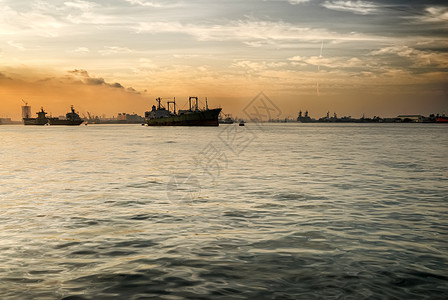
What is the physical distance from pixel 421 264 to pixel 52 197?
51.1 feet

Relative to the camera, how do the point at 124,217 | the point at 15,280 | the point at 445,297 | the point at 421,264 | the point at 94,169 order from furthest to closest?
1. the point at 94,169
2. the point at 124,217
3. the point at 421,264
4. the point at 15,280
5. the point at 445,297

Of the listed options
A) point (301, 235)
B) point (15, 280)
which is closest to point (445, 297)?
point (301, 235)

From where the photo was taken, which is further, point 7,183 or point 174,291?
point 7,183

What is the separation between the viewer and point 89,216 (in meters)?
14.2

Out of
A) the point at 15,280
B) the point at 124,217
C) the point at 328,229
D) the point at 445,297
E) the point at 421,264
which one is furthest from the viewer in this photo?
the point at 124,217

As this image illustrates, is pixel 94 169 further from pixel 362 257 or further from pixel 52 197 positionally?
pixel 362 257

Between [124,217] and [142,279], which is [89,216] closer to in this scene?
[124,217]

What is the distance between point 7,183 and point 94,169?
7944 millimetres

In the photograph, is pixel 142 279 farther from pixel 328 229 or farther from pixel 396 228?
pixel 396 228

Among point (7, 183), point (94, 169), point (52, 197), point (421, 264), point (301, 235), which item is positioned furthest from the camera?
point (94, 169)

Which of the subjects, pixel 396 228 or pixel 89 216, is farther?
pixel 89 216

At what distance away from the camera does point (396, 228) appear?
1236cm

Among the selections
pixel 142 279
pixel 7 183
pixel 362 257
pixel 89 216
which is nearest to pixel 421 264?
pixel 362 257

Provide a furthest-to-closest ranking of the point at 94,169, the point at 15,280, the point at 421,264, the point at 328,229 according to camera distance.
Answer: the point at 94,169, the point at 328,229, the point at 421,264, the point at 15,280
